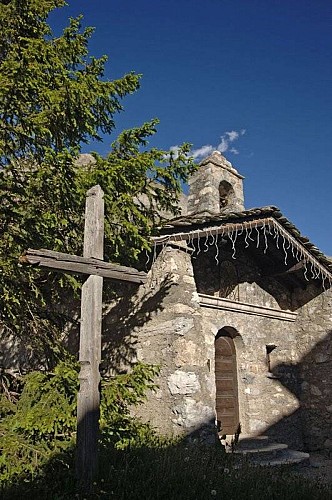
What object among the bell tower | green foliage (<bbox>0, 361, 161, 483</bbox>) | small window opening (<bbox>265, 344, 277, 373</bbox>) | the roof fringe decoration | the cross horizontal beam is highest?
the bell tower

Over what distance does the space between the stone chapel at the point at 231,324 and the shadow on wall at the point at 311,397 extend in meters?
0.02

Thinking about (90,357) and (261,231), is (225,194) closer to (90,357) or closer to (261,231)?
(261,231)

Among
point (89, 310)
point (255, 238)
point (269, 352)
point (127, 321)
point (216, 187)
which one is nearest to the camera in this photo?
point (89, 310)

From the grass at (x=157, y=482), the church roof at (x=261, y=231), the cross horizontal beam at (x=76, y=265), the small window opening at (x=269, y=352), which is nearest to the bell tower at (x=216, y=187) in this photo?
the church roof at (x=261, y=231)

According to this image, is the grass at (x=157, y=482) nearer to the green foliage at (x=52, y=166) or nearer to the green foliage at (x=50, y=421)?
the green foliage at (x=50, y=421)

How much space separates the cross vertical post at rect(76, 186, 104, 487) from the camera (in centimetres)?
390

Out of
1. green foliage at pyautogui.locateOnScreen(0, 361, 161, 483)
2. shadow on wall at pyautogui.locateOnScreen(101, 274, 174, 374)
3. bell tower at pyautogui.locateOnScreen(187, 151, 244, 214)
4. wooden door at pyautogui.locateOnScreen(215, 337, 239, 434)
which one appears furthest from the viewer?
bell tower at pyautogui.locateOnScreen(187, 151, 244, 214)

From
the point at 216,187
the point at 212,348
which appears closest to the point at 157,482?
the point at 212,348

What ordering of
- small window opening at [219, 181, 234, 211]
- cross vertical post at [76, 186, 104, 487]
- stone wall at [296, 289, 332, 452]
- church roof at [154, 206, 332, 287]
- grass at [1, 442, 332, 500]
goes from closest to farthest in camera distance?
1. cross vertical post at [76, 186, 104, 487]
2. grass at [1, 442, 332, 500]
3. church roof at [154, 206, 332, 287]
4. stone wall at [296, 289, 332, 452]
5. small window opening at [219, 181, 234, 211]

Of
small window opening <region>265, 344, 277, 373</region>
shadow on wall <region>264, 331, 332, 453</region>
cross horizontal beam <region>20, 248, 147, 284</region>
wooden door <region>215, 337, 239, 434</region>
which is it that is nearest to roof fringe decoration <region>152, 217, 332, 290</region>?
shadow on wall <region>264, 331, 332, 453</region>

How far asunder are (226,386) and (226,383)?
0.06 meters

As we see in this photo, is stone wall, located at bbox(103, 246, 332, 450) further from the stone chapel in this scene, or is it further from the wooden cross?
the wooden cross

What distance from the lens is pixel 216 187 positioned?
9930mm

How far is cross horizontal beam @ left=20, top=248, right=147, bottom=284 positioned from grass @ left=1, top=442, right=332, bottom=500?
189 cm
